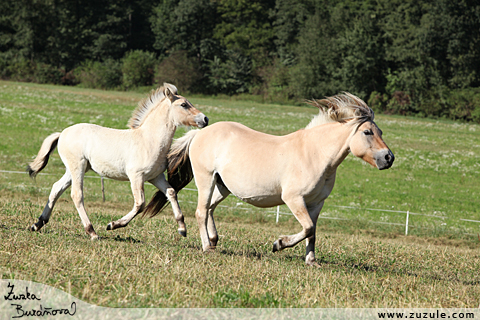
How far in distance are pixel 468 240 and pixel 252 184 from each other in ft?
36.6

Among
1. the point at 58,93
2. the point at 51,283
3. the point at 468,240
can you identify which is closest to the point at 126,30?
the point at 58,93

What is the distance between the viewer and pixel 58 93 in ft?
169

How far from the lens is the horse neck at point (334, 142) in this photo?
801 centimetres

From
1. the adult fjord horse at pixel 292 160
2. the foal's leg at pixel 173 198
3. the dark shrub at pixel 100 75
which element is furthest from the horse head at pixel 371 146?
the dark shrub at pixel 100 75

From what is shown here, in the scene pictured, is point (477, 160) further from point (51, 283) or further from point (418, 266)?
point (51, 283)

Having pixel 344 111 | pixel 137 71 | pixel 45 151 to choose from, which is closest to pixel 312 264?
pixel 344 111

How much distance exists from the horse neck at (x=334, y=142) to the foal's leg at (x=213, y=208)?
2.12 metres

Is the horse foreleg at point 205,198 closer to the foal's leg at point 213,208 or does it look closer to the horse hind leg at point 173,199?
the foal's leg at point 213,208

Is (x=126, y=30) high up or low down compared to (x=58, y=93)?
up

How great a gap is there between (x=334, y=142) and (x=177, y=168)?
10.7 ft

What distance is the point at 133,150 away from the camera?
30.5ft
